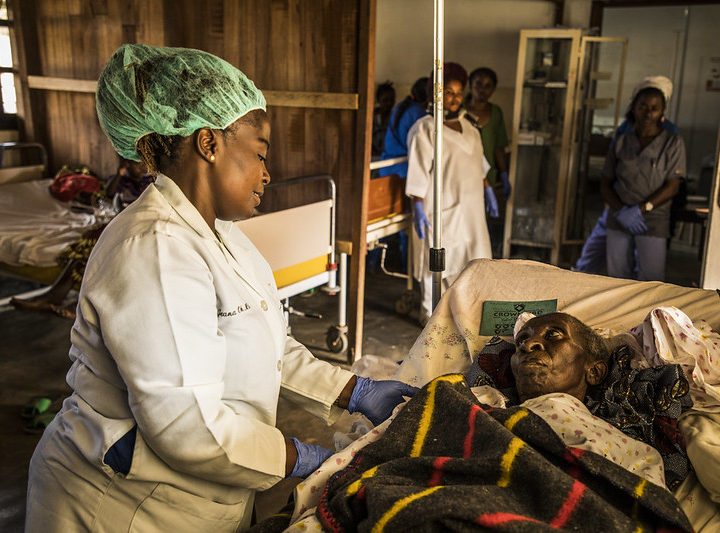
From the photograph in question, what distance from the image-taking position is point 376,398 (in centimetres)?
181

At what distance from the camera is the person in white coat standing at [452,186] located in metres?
4.64

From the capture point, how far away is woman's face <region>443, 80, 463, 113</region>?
470 centimetres

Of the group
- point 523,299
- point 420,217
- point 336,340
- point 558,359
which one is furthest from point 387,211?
point 558,359

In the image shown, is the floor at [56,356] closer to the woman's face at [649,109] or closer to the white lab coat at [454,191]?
the white lab coat at [454,191]

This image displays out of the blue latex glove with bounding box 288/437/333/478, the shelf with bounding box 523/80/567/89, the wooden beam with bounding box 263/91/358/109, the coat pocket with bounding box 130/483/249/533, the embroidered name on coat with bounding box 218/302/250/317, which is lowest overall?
the coat pocket with bounding box 130/483/249/533

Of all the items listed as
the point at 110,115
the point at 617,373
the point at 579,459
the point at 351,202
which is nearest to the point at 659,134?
the point at 351,202

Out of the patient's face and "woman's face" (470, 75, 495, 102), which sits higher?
"woman's face" (470, 75, 495, 102)

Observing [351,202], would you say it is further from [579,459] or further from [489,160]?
[579,459]

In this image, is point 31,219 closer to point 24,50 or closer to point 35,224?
point 35,224

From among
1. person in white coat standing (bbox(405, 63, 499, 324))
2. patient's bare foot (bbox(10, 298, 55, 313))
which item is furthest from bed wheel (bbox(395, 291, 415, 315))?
patient's bare foot (bbox(10, 298, 55, 313))

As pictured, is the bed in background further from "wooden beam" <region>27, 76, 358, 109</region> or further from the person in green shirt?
the person in green shirt

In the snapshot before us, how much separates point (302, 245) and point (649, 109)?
8.65ft

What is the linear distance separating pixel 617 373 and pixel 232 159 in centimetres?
126

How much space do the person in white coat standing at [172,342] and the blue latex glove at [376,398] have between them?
257 millimetres
